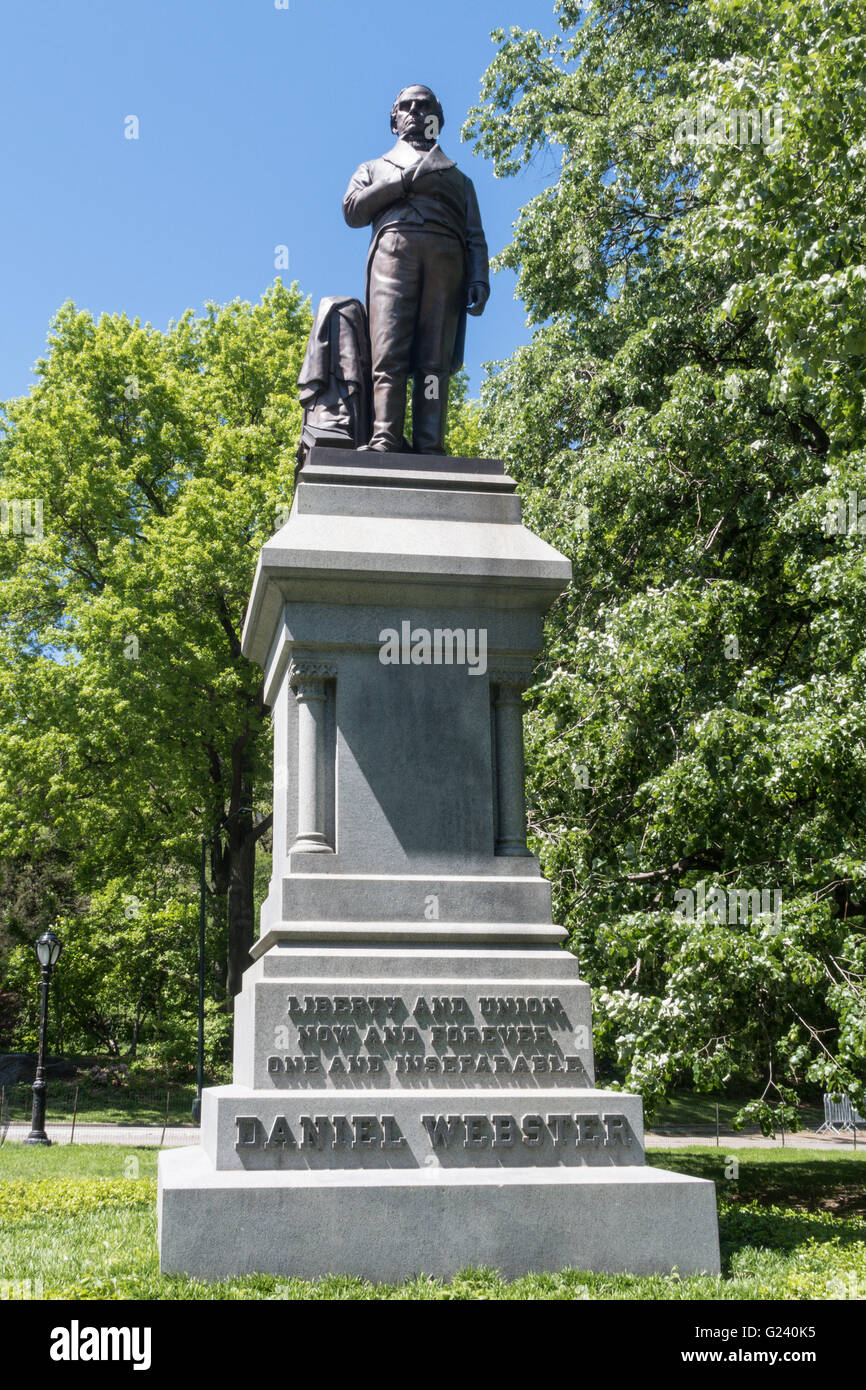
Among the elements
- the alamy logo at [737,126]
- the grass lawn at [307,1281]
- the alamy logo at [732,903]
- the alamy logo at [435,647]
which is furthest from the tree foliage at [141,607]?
the alamy logo at [435,647]

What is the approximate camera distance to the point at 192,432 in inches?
1222

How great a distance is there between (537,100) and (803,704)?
13821 millimetres

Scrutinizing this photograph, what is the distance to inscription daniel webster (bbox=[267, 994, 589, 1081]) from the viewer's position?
24.4 feet

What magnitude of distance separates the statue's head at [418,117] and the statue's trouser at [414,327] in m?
0.93

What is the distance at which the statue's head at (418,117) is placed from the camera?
32.9 feet

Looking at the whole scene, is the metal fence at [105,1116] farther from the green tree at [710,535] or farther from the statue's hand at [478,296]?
the statue's hand at [478,296]

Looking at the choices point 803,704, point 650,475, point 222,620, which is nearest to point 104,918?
point 222,620

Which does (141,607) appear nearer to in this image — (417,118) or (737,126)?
(737,126)

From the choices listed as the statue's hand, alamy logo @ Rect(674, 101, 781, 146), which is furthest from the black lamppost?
alamy logo @ Rect(674, 101, 781, 146)
